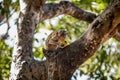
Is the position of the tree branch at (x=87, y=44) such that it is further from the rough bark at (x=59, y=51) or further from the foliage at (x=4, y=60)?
the foliage at (x=4, y=60)

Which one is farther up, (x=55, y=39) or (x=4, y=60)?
(x=4, y=60)

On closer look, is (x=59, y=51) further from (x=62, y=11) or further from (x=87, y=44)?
(x=62, y=11)

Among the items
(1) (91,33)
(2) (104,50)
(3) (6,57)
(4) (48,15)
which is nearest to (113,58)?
(2) (104,50)

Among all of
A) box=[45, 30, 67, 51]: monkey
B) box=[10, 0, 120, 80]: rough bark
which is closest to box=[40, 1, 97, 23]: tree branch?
box=[10, 0, 120, 80]: rough bark

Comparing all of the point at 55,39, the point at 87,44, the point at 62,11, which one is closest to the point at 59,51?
the point at 55,39

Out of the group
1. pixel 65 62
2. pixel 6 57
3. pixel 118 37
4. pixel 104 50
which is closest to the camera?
pixel 65 62

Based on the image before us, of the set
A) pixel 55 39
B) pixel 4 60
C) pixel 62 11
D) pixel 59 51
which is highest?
pixel 4 60

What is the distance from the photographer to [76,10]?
4.59 metres

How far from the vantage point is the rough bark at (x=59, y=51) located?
3.28 meters

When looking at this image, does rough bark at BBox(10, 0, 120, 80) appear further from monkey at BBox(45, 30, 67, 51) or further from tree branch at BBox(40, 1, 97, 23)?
tree branch at BBox(40, 1, 97, 23)

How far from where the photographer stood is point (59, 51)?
11.1ft

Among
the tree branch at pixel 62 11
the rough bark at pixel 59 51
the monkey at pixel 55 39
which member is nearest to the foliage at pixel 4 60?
the tree branch at pixel 62 11

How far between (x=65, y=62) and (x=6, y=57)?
3124mm

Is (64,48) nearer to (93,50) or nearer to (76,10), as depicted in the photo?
(93,50)
